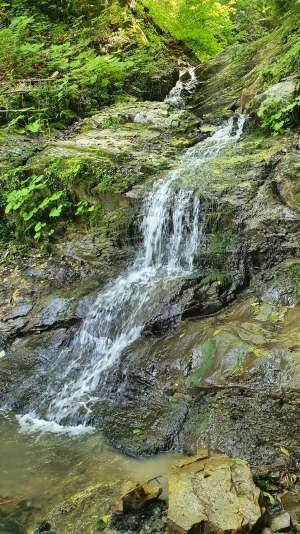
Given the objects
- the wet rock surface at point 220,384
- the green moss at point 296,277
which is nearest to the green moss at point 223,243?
the wet rock surface at point 220,384

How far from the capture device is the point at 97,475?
11.4 ft

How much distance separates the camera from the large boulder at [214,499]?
2.65 metres

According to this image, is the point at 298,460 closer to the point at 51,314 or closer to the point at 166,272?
the point at 166,272

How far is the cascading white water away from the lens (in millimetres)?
4812

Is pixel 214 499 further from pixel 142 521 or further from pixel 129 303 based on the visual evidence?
pixel 129 303

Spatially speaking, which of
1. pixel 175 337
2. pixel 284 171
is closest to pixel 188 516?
pixel 175 337

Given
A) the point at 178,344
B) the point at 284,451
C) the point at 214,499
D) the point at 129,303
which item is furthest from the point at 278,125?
the point at 214,499

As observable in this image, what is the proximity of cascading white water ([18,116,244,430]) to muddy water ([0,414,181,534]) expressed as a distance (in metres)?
0.45

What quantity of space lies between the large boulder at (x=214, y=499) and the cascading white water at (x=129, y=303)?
1782mm

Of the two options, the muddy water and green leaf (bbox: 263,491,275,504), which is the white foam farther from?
green leaf (bbox: 263,491,275,504)

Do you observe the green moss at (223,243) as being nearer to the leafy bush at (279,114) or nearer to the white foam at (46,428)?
the leafy bush at (279,114)

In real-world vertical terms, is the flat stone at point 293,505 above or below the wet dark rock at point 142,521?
below

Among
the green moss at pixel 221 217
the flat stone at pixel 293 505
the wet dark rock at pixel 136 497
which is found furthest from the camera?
the green moss at pixel 221 217

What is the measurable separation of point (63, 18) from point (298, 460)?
1467cm
